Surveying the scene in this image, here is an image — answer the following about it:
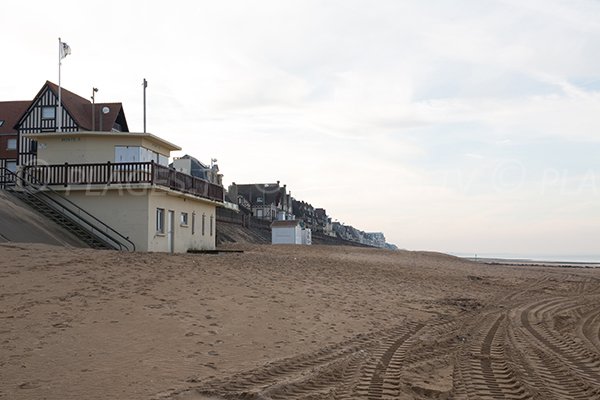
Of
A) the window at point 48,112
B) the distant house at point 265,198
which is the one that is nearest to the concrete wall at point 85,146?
the window at point 48,112

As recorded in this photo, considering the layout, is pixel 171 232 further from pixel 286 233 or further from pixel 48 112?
pixel 48 112

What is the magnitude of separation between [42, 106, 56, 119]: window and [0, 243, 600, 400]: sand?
1560 inches

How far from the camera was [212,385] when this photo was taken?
7.55 metres

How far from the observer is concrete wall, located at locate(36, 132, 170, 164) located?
28562 mm

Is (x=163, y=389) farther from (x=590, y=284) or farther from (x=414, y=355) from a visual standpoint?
(x=590, y=284)

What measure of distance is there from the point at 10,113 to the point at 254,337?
5987 cm

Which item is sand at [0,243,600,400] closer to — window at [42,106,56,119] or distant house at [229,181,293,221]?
window at [42,106,56,119]

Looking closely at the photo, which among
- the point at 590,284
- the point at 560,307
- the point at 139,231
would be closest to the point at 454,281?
the point at 560,307

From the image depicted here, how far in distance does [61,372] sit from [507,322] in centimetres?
1088

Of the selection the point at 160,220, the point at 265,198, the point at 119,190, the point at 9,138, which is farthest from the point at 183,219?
the point at 265,198

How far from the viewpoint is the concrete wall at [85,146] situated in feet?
93.7

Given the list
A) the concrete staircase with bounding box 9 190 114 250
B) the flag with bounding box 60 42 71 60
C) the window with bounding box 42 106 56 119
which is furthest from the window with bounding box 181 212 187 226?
the window with bounding box 42 106 56 119

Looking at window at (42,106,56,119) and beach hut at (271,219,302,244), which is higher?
window at (42,106,56,119)

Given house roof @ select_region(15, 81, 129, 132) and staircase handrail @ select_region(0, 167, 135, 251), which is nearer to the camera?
staircase handrail @ select_region(0, 167, 135, 251)
